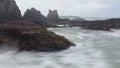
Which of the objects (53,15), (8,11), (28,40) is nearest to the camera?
(28,40)

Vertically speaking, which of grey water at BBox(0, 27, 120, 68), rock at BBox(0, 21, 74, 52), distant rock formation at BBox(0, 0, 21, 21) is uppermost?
distant rock formation at BBox(0, 0, 21, 21)

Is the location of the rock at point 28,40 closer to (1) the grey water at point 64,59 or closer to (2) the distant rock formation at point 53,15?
(1) the grey water at point 64,59

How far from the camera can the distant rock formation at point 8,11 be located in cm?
3412

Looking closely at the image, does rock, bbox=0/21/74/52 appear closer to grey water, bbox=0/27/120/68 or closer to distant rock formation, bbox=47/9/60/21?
grey water, bbox=0/27/120/68

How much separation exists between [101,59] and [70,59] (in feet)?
7.51

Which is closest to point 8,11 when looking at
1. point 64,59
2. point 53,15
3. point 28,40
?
point 28,40

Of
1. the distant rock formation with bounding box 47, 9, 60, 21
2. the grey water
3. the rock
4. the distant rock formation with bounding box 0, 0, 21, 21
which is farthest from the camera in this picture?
the distant rock formation with bounding box 47, 9, 60, 21

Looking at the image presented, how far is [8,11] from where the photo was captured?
35406 mm

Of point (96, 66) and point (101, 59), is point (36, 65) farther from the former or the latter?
point (101, 59)

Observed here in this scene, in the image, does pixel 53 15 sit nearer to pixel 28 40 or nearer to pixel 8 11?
pixel 8 11

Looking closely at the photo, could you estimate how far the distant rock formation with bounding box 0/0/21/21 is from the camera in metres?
34.1

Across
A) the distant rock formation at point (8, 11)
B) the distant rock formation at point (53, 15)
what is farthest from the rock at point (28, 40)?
the distant rock formation at point (53, 15)

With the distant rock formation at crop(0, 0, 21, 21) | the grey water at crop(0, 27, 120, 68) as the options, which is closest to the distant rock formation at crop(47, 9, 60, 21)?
the distant rock formation at crop(0, 0, 21, 21)

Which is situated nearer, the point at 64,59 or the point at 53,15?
the point at 64,59
